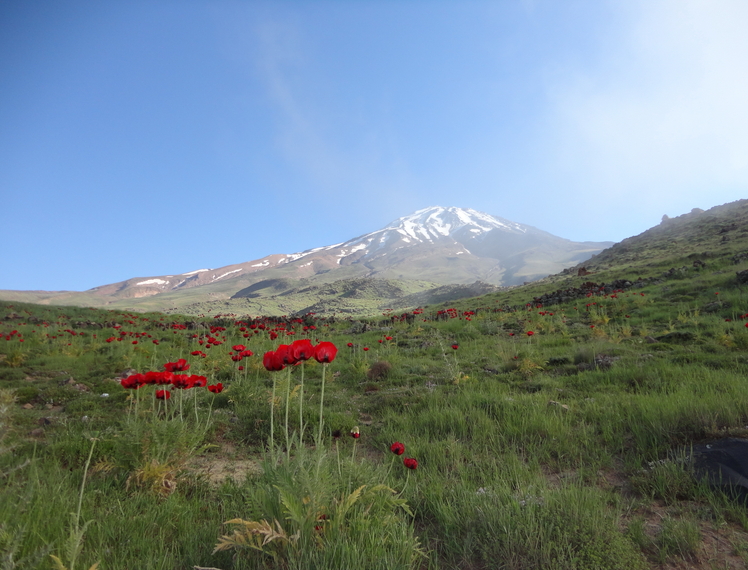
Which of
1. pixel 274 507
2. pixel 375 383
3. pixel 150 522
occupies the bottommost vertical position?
pixel 375 383

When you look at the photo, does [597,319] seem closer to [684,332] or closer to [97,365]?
[684,332]

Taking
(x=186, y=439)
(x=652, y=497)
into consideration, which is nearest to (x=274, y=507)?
(x=186, y=439)

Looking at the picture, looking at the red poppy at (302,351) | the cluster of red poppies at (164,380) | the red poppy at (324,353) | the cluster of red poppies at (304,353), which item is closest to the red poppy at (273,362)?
the cluster of red poppies at (304,353)

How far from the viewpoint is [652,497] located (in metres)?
2.34

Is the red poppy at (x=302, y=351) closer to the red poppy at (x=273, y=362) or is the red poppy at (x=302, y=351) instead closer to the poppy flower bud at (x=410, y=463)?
the red poppy at (x=273, y=362)

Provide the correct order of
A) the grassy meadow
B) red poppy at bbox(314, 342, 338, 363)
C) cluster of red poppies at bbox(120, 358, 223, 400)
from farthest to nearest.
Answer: cluster of red poppies at bbox(120, 358, 223, 400) < red poppy at bbox(314, 342, 338, 363) < the grassy meadow

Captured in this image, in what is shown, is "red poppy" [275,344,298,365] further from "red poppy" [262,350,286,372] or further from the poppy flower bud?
the poppy flower bud

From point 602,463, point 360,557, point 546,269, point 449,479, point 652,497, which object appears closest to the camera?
point 360,557

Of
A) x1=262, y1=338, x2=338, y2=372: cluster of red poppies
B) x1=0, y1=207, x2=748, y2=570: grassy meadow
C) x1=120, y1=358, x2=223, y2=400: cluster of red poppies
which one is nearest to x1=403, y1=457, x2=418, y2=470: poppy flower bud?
x1=0, y1=207, x2=748, y2=570: grassy meadow

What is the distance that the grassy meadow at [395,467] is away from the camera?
170cm

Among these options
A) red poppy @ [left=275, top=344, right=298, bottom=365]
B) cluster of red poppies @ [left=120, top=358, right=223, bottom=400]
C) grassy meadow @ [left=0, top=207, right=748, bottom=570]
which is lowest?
grassy meadow @ [left=0, top=207, right=748, bottom=570]

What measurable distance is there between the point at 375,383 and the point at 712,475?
14.4 feet

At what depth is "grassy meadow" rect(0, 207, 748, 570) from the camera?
1.70 metres

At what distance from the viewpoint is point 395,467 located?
3.00 m
